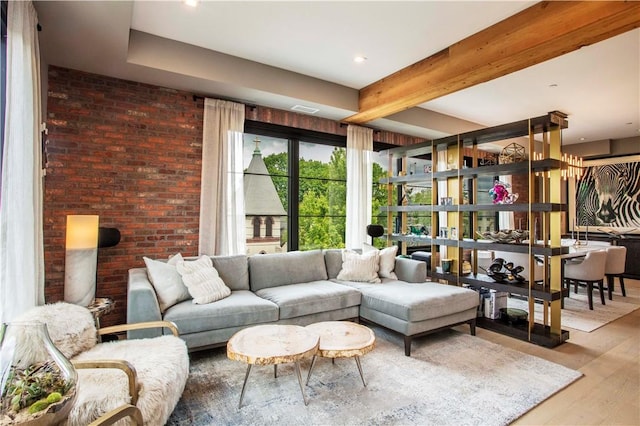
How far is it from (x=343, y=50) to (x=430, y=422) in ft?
11.0

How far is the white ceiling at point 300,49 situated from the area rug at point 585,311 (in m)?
2.94

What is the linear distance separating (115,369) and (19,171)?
1.37 m

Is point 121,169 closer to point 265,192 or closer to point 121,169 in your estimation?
point 121,169

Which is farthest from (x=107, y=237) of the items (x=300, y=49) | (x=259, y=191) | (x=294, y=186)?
(x=300, y=49)

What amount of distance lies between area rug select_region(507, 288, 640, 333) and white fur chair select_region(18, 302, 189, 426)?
4091 mm

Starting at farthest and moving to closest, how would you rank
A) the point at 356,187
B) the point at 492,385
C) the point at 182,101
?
the point at 356,187 → the point at 182,101 → the point at 492,385

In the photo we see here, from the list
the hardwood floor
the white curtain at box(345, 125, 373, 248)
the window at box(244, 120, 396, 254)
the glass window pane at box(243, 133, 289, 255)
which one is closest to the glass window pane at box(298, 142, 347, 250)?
the window at box(244, 120, 396, 254)

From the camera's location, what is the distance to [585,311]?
14.9 feet

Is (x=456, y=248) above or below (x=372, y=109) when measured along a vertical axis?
below

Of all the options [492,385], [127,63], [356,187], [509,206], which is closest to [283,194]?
[356,187]

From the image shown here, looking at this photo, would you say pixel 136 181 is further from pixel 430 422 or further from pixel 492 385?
pixel 492 385

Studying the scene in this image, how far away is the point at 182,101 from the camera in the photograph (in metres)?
4.02

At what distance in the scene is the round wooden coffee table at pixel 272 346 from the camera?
6.95 feet

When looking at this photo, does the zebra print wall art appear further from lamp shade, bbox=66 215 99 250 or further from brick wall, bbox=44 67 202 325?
lamp shade, bbox=66 215 99 250
